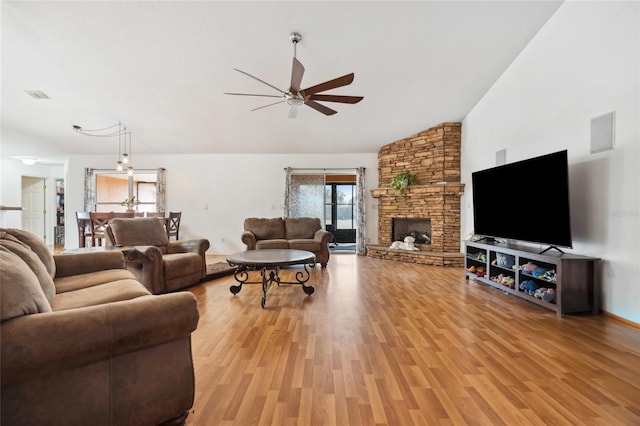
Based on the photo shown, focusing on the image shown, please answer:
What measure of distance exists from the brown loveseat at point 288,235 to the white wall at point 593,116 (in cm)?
315

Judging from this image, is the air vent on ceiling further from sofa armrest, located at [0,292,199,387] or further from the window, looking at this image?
sofa armrest, located at [0,292,199,387]

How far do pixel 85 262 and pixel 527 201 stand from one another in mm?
4672

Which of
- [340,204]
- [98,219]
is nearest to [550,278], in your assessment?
[340,204]

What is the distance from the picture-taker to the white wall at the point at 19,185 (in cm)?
787

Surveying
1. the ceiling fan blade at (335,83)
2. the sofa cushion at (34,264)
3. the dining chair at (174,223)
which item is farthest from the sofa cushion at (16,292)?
the dining chair at (174,223)

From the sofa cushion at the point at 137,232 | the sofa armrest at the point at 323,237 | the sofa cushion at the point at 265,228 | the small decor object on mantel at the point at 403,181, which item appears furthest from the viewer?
the small decor object on mantel at the point at 403,181

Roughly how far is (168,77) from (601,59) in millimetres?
5174

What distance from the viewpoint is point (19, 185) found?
26.8ft

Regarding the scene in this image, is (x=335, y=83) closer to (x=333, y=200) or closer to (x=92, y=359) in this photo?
(x=92, y=359)

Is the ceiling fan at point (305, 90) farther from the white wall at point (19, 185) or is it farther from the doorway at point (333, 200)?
the white wall at point (19, 185)

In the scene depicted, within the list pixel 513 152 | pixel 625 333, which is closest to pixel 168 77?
pixel 513 152

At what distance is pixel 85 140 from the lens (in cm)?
655

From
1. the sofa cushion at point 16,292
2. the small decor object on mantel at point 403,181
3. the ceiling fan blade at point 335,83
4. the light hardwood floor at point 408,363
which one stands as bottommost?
the light hardwood floor at point 408,363

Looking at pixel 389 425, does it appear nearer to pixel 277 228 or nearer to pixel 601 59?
pixel 601 59
